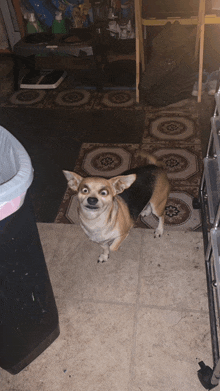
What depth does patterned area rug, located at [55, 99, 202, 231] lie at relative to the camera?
2969 mm

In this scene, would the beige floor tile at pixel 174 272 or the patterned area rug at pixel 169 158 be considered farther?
the patterned area rug at pixel 169 158

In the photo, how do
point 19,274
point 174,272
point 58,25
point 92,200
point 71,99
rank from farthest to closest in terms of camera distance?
1. point 58,25
2. point 71,99
3. point 174,272
4. point 92,200
5. point 19,274

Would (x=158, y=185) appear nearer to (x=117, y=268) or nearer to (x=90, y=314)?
(x=117, y=268)

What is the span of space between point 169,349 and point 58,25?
4982 millimetres

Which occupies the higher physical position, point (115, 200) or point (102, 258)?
point (115, 200)

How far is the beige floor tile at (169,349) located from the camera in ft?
6.44

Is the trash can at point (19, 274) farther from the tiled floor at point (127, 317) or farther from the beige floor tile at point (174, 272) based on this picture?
the beige floor tile at point (174, 272)

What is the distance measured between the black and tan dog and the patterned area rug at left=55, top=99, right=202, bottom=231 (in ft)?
1.16

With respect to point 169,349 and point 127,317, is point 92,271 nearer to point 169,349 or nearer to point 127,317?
point 127,317

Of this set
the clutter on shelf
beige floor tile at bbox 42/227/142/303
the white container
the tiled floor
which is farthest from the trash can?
the clutter on shelf

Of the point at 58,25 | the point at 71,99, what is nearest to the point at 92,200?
the point at 71,99

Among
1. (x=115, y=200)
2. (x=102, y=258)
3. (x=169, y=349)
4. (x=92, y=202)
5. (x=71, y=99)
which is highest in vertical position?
(x=92, y=202)

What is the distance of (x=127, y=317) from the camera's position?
2.26 meters

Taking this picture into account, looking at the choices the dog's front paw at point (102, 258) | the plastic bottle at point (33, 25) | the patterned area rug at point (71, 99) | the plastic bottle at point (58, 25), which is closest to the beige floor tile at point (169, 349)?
the dog's front paw at point (102, 258)
